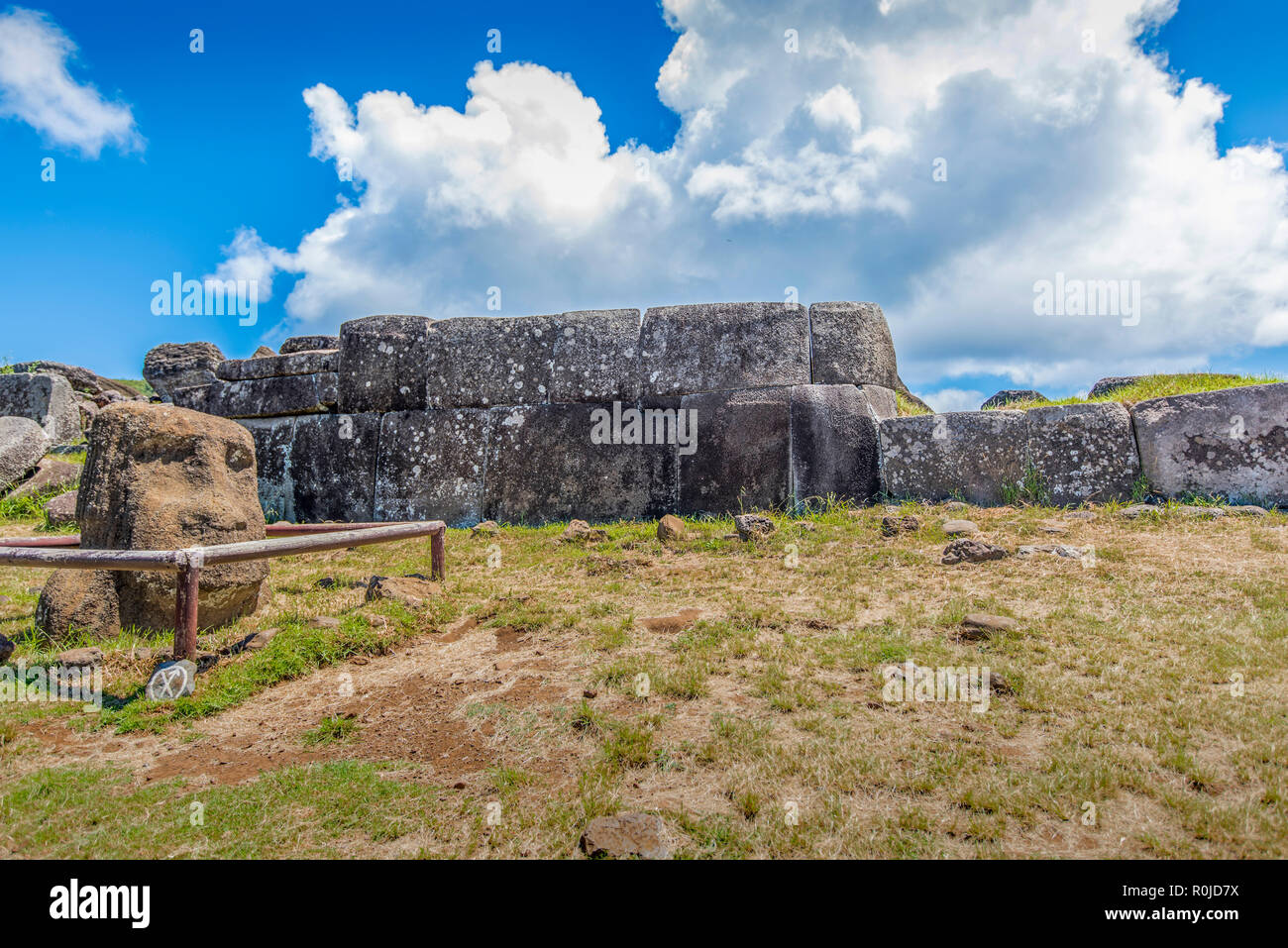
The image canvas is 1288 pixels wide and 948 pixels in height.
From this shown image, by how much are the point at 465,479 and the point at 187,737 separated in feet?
18.4

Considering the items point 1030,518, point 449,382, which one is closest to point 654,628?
point 1030,518

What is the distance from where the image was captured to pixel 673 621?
459cm

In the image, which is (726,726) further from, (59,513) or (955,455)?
(59,513)

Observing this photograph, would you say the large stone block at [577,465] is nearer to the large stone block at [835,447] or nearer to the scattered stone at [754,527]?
the large stone block at [835,447]

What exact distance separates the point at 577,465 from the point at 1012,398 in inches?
231

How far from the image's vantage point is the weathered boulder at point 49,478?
9.81m

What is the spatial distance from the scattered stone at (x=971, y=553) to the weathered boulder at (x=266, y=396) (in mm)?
7474

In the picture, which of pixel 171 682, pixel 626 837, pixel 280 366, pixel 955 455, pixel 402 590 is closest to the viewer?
pixel 626 837

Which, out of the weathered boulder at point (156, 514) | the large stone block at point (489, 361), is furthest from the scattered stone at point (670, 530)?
the weathered boulder at point (156, 514)

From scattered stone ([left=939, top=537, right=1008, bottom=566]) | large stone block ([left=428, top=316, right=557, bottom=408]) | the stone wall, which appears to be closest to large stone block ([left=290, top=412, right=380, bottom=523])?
the stone wall

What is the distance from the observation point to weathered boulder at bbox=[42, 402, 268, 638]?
4.56m

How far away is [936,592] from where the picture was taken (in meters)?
4.84

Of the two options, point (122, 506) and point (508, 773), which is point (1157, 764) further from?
point (122, 506)

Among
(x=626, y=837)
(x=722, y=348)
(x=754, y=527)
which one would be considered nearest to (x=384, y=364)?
(x=722, y=348)
